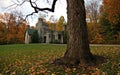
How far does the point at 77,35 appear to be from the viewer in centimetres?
848

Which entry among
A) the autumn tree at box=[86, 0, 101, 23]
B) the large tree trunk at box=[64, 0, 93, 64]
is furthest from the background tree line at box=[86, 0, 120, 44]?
the large tree trunk at box=[64, 0, 93, 64]

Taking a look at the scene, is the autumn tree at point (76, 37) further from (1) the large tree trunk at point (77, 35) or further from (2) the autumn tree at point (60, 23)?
(2) the autumn tree at point (60, 23)

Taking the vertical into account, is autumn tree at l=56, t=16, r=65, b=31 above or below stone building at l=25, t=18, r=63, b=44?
above

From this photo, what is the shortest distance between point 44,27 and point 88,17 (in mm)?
15141

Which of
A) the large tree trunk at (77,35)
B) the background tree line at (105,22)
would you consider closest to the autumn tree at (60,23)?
the background tree line at (105,22)

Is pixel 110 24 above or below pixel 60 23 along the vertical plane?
below

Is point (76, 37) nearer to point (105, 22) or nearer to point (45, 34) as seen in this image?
point (105, 22)

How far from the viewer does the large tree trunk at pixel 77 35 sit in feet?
27.3

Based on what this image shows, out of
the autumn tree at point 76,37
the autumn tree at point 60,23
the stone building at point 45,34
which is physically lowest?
the autumn tree at point 76,37

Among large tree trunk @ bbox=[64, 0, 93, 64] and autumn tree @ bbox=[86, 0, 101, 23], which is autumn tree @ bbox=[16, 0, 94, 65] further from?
autumn tree @ bbox=[86, 0, 101, 23]

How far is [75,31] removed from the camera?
27.9ft

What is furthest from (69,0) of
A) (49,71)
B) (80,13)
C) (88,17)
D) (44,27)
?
(44,27)

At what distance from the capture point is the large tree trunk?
831 centimetres

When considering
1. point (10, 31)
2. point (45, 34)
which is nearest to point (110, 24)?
point (45, 34)
